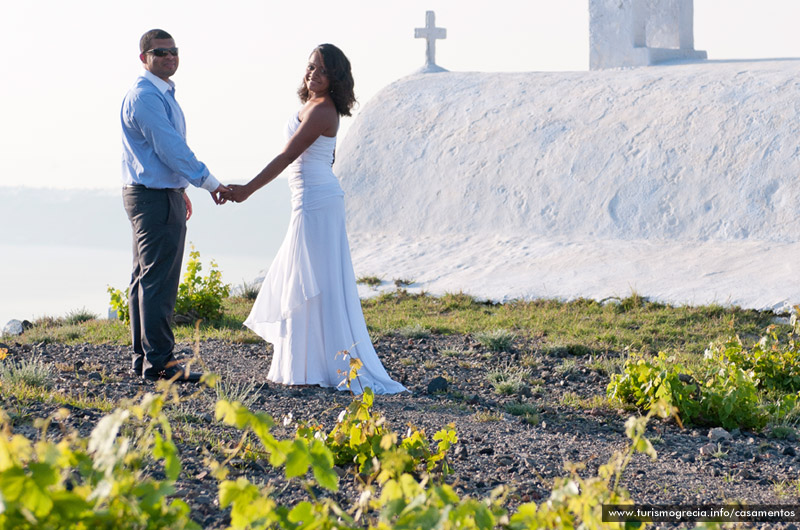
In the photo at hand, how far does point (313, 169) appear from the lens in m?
5.43

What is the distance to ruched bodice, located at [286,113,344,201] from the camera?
213 inches

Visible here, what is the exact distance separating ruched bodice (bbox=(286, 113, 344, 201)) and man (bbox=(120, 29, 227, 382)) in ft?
1.80

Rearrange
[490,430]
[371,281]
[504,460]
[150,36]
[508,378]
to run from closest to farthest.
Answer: [504,460]
[490,430]
[150,36]
[508,378]
[371,281]

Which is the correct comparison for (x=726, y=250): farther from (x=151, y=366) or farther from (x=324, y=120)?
(x=151, y=366)

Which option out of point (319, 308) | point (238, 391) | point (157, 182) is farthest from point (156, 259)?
point (319, 308)

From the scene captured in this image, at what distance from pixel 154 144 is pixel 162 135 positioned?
0.08 metres

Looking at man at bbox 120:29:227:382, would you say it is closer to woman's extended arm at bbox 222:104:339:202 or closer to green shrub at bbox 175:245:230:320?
woman's extended arm at bbox 222:104:339:202

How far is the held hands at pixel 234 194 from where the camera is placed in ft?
18.1

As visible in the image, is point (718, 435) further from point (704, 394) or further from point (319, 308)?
point (319, 308)

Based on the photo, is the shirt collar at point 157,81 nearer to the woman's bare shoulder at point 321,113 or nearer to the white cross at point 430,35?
the woman's bare shoulder at point 321,113

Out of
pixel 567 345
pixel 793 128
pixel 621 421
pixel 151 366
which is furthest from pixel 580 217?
pixel 151 366

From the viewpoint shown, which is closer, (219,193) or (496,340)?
(219,193)

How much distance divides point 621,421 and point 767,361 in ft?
4.52

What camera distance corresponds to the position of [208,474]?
3.44m
